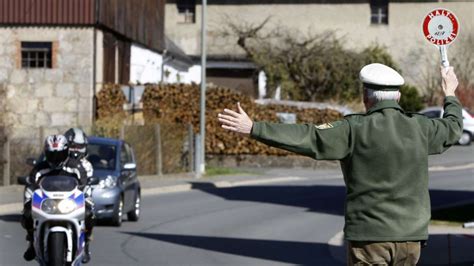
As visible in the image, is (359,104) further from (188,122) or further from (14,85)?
(14,85)

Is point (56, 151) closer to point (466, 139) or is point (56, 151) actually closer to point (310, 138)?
point (310, 138)

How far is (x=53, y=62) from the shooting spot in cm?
3406

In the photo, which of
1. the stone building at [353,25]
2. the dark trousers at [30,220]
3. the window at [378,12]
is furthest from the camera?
the window at [378,12]

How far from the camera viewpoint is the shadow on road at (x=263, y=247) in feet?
48.2

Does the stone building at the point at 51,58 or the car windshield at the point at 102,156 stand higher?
the stone building at the point at 51,58

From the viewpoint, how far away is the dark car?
1823cm

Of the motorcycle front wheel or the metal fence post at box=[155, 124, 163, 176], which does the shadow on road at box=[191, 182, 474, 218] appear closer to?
the metal fence post at box=[155, 124, 163, 176]

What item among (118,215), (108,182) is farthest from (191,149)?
(118,215)

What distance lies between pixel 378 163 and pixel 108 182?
1250cm

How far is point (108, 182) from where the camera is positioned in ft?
61.0

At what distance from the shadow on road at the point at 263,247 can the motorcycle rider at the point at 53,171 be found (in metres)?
4.05

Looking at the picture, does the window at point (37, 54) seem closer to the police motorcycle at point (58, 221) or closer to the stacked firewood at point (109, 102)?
the stacked firewood at point (109, 102)

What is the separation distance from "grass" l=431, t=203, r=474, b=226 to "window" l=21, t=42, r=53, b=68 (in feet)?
54.2

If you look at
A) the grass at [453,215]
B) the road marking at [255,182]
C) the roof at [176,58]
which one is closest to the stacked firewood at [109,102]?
the road marking at [255,182]
